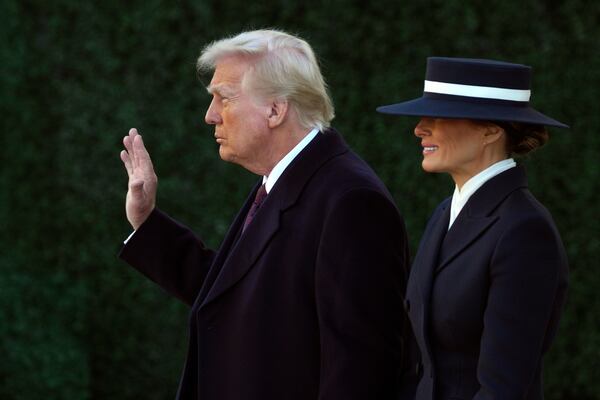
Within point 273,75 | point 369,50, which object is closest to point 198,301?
point 273,75

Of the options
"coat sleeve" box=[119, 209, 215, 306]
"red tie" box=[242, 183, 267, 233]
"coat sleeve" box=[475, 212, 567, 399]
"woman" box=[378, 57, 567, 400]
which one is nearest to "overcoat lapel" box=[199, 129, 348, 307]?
"red tie" box=[242, 183, 267, 233]

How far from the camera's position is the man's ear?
351 cm

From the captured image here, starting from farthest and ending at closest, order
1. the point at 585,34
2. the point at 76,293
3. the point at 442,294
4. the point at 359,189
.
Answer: the point at 76,293 < the point at 585,34 < the point at 359,189 < the point at 442,294

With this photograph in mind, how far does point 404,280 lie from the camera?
3352 millimetres

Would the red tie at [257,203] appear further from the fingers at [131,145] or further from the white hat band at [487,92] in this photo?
the white hat band at [487,92]

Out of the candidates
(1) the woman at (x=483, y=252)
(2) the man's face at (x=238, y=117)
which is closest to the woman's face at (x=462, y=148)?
(1) the woman at (x=483, y=252)

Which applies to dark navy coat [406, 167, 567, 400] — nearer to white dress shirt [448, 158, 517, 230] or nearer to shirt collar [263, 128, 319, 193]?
white dress shirt [448, 158, 517, 230]

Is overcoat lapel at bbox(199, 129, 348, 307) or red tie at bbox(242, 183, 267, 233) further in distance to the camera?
red tie at bbox(242, 183, 267, 233)

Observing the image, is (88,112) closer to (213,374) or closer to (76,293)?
(76,293)

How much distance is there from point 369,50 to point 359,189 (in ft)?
8.94

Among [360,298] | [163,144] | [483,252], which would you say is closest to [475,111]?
[483,252]

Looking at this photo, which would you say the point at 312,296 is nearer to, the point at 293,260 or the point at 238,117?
the point at 293,260

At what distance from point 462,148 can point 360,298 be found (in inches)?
20.8

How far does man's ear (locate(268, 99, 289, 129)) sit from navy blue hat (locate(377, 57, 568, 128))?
457mm
